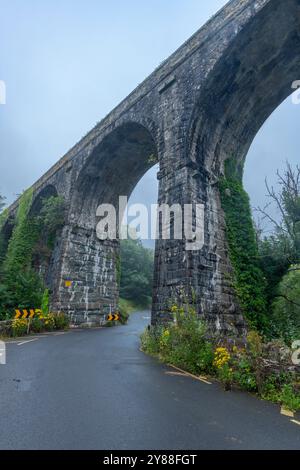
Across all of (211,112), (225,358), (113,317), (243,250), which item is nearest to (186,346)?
(225,358)

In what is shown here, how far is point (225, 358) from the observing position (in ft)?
18.9

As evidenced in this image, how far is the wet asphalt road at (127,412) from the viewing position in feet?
10.5

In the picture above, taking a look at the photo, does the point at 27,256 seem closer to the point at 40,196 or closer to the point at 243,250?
the point at 40,196

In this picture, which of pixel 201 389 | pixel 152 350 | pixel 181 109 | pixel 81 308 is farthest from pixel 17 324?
pixel 181 109

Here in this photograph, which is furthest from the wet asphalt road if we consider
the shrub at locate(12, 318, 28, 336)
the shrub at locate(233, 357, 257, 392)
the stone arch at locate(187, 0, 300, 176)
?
the stone arch at locate(187, 0, 300, 176)

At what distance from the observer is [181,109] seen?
10.8m

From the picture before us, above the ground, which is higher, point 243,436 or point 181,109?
point 181,109

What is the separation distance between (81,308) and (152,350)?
9412 millimetres

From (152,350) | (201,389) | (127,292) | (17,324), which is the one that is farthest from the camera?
(127,292)

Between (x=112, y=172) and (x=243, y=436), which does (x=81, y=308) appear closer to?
(x=112, y=172)

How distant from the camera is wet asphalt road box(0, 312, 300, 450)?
320 centimetres

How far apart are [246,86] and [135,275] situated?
3748 centimetres

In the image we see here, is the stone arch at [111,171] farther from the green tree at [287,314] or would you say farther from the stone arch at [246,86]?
the green tree at [287,314]
